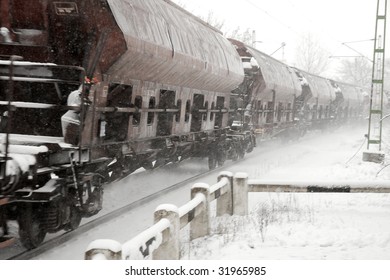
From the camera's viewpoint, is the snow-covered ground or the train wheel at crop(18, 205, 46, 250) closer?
the snow-covered ground

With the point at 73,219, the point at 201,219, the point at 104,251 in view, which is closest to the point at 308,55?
the point at 201,219

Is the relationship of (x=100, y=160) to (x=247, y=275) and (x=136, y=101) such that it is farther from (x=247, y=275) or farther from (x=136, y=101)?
(x=247, y=275)

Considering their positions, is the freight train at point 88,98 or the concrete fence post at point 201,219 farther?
the concrete fence post at point 201,219

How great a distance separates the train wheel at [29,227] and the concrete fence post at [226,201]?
3.09m

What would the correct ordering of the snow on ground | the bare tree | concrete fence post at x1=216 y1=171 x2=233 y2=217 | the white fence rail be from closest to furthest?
the white fence rail
the snow on ground
concrete fence post at x1=216 y1=171 x2=233 y2=217
the bare tree

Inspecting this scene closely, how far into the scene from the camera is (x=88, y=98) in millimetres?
6957

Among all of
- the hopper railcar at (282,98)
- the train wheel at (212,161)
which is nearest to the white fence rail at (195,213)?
the train wheel at (212,161)

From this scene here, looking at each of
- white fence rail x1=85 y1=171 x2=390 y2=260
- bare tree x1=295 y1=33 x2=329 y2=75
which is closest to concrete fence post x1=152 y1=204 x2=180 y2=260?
white fence rail x1=85 y1=171 x2=390 y2=260

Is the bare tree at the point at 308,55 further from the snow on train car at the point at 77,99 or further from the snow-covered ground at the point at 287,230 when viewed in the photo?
the snow-covered ground at the point at 287,230

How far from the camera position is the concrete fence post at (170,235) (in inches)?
194

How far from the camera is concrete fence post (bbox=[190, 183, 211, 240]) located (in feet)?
21.8

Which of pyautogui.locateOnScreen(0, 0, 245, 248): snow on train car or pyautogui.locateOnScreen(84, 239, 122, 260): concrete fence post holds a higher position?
pyautogui.locateOnScreen(0, 0, 245, 248): snow on train car

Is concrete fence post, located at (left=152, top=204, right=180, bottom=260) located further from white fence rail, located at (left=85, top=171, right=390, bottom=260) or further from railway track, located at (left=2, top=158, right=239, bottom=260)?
railway track, located at (left=2, top=158, right=239, bottom=260)

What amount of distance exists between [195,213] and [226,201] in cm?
189
